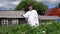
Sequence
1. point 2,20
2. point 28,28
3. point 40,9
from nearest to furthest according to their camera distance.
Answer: point 28,28, point 2,20, point 40,9

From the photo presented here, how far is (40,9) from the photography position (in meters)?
80.0

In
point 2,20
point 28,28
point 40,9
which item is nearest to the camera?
point 28,28

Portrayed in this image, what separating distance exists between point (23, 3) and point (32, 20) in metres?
76.1

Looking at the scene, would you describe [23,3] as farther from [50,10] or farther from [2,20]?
[50,10]

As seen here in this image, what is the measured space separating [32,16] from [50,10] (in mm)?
25483

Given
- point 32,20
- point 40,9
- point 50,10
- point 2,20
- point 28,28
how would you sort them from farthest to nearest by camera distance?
point 40,9 < point 2,20 < point 50,10 < point 32,20 < point 28,28

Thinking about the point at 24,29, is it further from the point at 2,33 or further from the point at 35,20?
the point at 35,20

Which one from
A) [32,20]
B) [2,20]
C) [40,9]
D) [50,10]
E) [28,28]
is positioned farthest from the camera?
[40,9]

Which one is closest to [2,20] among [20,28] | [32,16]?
[32,16]

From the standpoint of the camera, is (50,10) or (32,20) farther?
(50,10)

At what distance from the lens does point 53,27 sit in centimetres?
560

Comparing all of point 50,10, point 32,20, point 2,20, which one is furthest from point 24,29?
point 2,20

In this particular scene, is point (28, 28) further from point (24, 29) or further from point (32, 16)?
point (32, 16)

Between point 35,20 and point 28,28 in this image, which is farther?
point 35,20
